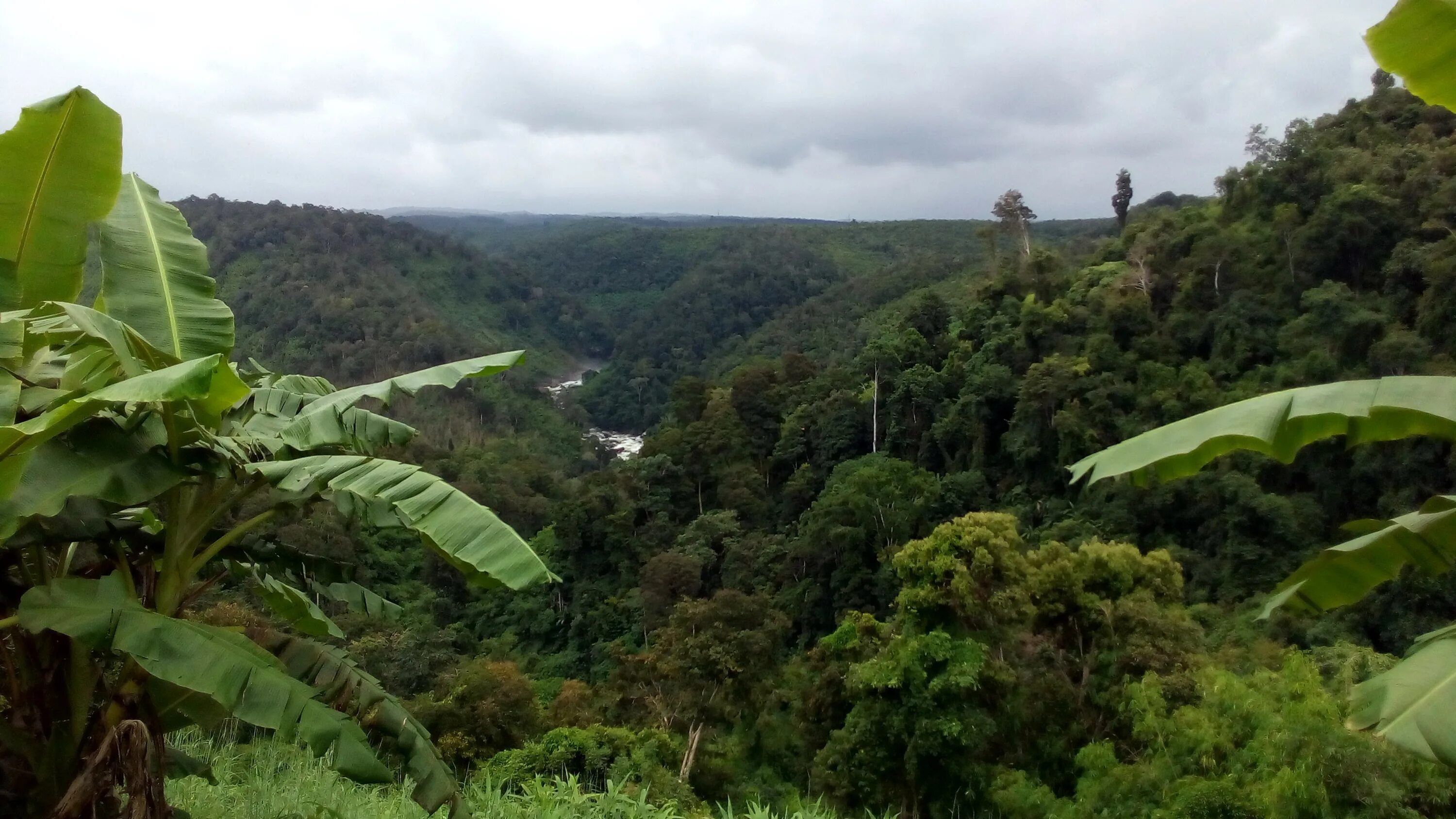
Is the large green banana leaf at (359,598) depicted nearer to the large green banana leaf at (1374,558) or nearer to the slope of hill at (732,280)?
the large green banana leaf at (1374,558)

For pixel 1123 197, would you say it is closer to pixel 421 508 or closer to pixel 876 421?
pixel 876 421

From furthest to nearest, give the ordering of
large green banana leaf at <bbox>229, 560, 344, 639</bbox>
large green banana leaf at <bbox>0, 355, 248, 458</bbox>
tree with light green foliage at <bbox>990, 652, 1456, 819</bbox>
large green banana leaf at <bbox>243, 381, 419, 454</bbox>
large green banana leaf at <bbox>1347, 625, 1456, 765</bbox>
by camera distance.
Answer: tree with light green foliage at <bbox>990, 652, 1456, 819</bbox> → large green banana leaf at <bbox>229, 560, 344, 639</bbox> → large green banana leaf at <bbox>243, 381, 419, 454</bbox> → large green banana leaf at <bbox>0, 355, 248, 458</bbox> → large green banana leaf at <bbox>1347, 625, 1456, 765</bbox>

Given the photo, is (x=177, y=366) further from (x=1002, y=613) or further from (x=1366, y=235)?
(x=1366, y=235)

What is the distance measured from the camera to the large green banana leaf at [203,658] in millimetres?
2299

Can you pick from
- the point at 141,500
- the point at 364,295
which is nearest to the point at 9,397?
the point at 141,500

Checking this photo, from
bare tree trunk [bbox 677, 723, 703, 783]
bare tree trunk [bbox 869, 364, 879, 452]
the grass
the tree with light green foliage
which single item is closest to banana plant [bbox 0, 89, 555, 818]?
Result: the grass

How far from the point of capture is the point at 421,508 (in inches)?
95.7

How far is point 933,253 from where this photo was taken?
57562 mm

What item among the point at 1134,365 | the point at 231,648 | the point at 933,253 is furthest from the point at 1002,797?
the point at 933,253

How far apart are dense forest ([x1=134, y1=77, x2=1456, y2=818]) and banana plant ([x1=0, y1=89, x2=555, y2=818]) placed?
252 cm

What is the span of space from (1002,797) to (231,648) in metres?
9.49

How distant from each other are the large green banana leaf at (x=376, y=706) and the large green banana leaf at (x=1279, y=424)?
2.27m

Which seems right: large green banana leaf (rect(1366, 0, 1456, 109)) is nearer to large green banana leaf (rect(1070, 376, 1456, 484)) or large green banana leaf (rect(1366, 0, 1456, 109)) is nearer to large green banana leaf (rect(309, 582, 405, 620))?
large green banana leaf (rect(1070, 376, 1456, 484))

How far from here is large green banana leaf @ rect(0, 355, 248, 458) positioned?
201 cm
